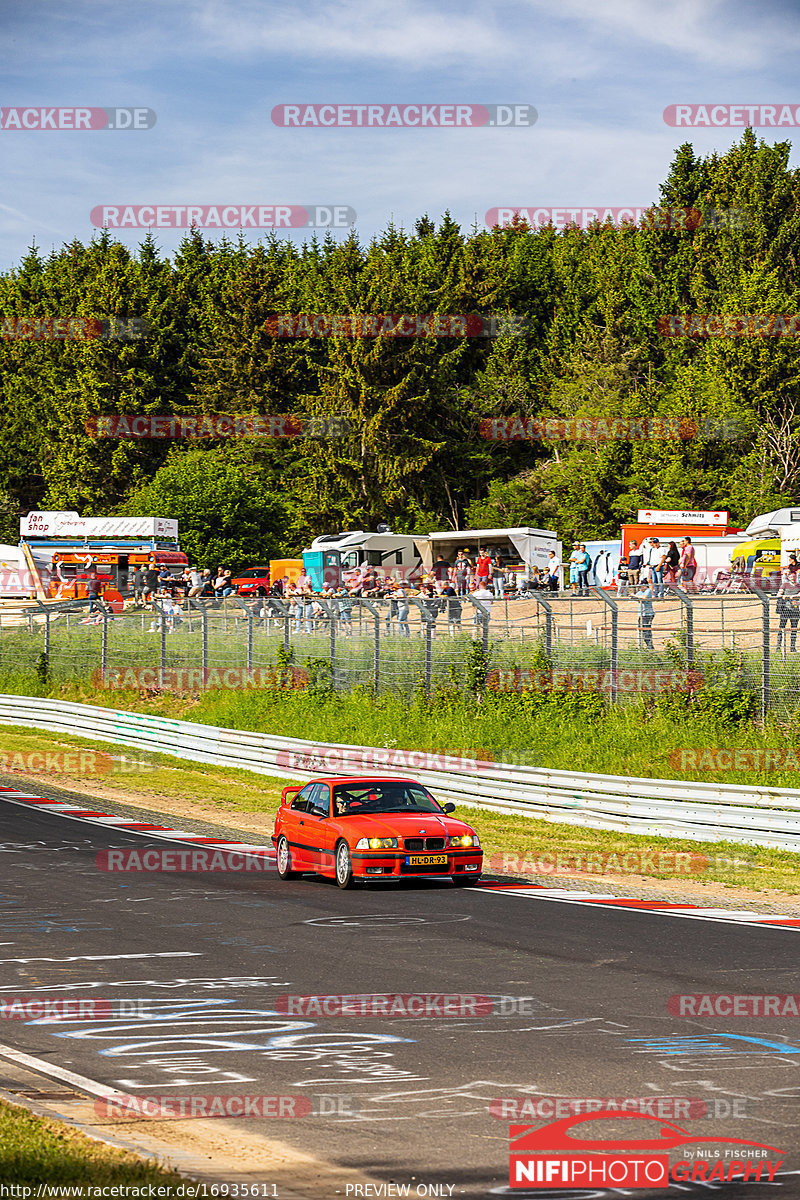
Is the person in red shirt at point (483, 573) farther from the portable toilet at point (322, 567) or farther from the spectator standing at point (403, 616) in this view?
the spectator standing at point (403, 616)

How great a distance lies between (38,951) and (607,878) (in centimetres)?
804

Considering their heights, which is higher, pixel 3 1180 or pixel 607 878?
pixel 3 1180

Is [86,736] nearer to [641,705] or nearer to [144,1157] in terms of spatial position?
[641,705]

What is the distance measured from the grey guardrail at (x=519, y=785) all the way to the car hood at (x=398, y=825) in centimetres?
448

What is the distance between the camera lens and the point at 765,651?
68.9 ft

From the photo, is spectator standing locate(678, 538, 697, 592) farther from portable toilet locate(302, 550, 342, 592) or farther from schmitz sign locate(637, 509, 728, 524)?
portable toilet locate(302, 550, 342, 592)

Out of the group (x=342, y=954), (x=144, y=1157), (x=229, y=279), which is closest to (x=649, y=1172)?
(x=144, y=1157)

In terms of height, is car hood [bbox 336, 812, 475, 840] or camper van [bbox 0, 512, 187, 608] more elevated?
camper van [bbox 0, 512, 187, 608]

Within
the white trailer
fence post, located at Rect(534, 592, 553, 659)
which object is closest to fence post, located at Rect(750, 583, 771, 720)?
fence post, located at Rect(534, 592, 553, 659)

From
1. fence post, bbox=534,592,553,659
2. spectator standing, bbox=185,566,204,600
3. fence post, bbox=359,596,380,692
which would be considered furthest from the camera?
spectator standing, bbox=185,566,204,600

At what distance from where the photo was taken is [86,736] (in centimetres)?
3406

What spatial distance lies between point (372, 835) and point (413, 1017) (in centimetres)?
646

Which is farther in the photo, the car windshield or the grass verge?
the car windshield

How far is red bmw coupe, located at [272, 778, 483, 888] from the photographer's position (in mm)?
15570
